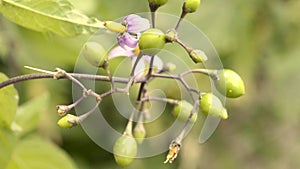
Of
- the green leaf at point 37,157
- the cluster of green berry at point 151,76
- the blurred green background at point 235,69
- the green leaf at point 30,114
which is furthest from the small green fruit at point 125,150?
the blurred green background at point 235,69

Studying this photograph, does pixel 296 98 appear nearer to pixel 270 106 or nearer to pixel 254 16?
pixel 270 106

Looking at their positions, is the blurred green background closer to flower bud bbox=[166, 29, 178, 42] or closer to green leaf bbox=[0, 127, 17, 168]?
green leaf bbox=[0, 127, 17, 168]

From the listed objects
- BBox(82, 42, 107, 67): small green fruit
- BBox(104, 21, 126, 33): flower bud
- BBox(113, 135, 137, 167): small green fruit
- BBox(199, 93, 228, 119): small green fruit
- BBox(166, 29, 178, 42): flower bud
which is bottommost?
BBox(113, 135, 137, 167): small green fruit

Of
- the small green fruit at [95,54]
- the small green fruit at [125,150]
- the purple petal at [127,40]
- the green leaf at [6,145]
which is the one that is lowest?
the green leaf at [6,145]

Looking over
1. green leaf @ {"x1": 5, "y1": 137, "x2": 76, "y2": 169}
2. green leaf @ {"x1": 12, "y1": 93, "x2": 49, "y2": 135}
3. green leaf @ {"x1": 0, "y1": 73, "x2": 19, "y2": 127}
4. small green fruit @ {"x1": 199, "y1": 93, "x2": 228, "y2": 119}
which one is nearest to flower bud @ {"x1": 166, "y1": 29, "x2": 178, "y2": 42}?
small green fruit @ {"x1": 199, "y1": 93, "x2": 228, "y2": 119}

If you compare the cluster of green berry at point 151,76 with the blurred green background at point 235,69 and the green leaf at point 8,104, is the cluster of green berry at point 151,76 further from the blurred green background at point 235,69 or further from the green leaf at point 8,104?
the blurred green background at point 235,69

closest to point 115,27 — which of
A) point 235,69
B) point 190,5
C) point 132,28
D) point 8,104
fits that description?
point 132,28

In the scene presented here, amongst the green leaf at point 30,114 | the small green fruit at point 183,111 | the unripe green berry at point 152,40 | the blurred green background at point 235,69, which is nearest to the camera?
Answer: the unripe green berry at point 152,40
